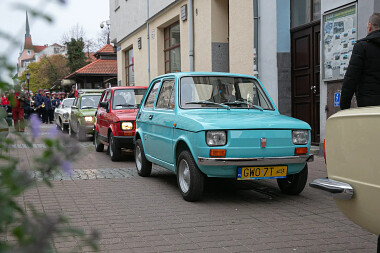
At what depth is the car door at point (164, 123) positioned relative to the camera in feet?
21.9

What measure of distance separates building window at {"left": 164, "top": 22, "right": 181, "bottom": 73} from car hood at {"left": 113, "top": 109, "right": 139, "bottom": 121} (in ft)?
27.3

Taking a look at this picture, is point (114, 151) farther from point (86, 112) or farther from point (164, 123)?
point (86, 112)

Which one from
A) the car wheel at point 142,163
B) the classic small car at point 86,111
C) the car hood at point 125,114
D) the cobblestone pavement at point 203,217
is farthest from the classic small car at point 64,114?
the cobblestone pavement at point 203,217

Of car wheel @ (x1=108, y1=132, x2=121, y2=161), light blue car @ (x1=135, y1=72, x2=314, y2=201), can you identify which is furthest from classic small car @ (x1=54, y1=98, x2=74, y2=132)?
light blue car @ (x1=135, y1=72, x2=314, y2=201)

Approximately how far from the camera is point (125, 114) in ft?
33.9

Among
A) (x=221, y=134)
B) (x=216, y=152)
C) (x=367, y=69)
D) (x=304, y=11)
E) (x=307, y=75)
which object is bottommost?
(x=216, y=152)

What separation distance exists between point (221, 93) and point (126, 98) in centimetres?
473

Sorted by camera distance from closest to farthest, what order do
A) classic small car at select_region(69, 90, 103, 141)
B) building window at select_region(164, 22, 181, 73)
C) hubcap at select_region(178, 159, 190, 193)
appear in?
1. hubcap at select_region(178, 159, 190, 193)
2. classic small car at select_region(69, 90, 103, 141)
3. building window at select_region(164, 22, 181, 73)

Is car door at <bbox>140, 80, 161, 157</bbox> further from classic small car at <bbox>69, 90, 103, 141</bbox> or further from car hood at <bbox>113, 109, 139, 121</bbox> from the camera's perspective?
classic small car at <bbox>69, 90, 103, 141</bbox>

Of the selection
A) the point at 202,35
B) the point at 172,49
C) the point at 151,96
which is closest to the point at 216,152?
the point at 151,96

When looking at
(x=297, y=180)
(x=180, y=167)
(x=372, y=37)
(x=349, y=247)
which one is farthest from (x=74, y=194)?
(x=372, y=37)

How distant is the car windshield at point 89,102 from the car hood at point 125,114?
4.99 metres

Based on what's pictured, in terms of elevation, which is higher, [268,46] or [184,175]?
[268,46]

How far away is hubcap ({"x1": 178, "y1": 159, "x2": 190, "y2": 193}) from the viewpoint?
6.08 meters
